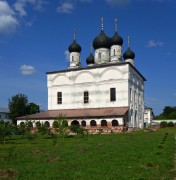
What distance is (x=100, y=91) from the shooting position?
126 feet

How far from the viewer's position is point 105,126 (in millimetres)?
34938

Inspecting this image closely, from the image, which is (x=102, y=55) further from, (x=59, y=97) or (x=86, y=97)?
(x=59, y=97)

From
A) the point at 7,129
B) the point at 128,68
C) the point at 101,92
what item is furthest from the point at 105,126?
the point at 7,129

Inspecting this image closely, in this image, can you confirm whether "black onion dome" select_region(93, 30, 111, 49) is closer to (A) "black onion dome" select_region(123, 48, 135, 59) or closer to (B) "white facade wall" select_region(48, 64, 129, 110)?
(A) "black onion dome" select_region(123, 48, 135, 59)

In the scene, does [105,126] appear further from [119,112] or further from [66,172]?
[66,172]

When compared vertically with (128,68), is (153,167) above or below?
below

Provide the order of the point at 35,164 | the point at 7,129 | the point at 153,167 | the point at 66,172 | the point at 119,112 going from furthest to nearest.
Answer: the point at 119,112, the point at 7,129, the point at 35,164, the point at 153,167, the point at 66,172

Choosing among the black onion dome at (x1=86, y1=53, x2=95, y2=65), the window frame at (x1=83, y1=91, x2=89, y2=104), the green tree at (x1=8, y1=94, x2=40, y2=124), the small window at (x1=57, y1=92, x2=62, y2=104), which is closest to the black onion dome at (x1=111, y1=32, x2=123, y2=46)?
the black onion dome at (x1=86, y1=53, x2=95, y2=65)

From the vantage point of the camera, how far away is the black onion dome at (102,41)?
4130 cm

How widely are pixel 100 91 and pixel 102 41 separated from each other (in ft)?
23.8

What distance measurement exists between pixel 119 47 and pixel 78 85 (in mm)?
7576

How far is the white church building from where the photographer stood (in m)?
35.6

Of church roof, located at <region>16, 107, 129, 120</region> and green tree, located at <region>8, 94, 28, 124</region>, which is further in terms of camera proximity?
green tree, located at <region>8, 94, 28, 124</region>

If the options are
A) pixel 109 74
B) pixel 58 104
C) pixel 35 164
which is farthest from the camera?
pixel 58 104
